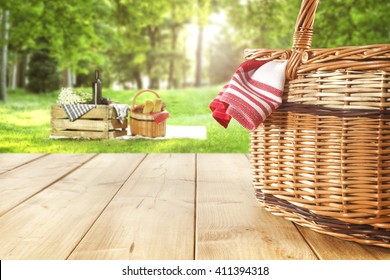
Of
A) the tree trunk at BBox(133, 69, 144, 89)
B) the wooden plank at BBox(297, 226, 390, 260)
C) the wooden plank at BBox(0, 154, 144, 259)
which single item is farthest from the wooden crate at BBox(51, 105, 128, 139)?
the wooden plank at BBox(297, 226, 390, 260)

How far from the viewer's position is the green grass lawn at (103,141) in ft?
8.26

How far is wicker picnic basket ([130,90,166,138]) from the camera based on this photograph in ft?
8.48

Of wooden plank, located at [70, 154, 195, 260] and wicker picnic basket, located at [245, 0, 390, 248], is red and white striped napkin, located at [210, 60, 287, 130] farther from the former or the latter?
wooden plank, located at [70, 154, 195, 260]

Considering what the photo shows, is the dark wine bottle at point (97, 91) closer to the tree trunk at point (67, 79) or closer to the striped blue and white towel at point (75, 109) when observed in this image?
the striped blue and white towel at point (75, 109)

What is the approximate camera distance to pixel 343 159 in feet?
3.13

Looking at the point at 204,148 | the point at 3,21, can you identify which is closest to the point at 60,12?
the point at 3,21

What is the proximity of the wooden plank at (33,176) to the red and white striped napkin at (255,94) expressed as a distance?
2.04 ft

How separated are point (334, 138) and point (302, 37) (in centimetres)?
23

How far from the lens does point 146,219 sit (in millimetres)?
1146

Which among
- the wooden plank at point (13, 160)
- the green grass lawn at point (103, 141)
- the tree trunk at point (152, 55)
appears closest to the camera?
the wooden plank at point (13, 160)

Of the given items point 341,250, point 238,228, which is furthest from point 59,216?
point 341,250

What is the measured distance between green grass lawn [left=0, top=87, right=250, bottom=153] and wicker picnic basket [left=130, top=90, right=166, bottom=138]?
0.14 ft

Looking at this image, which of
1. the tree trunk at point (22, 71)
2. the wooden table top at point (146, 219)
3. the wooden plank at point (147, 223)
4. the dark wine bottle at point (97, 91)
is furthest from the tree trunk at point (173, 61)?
the wooden plank at point (147, 223)
